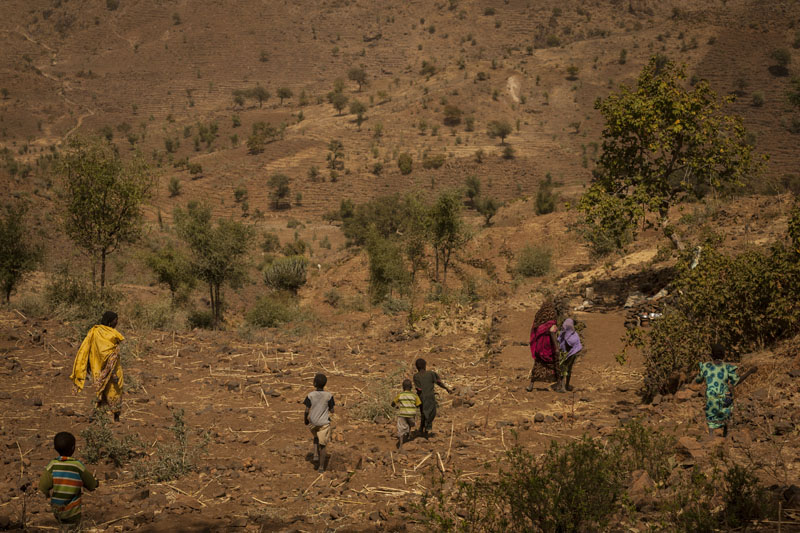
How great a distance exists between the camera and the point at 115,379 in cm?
725

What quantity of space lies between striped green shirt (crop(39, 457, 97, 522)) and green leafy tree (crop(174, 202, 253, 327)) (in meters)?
14.8

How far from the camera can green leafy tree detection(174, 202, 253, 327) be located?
63.1 feet

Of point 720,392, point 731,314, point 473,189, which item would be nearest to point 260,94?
point 473,189

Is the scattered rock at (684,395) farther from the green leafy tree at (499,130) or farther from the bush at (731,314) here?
the green leafy tree at (499,130)

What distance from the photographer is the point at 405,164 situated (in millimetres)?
54844

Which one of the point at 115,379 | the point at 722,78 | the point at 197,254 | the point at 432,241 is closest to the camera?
the point at 115,379

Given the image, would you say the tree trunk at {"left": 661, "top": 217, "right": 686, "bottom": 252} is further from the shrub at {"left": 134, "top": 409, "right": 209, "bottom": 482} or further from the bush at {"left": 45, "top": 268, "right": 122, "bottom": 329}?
the bush at {"left": 45, "top": 268, "right": 122, "bottom": 329}

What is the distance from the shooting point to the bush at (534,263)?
2406 cm

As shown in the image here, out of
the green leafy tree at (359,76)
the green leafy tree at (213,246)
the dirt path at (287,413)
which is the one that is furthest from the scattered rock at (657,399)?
the green leafy tree at (359,76)

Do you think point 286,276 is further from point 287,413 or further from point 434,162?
point 434,162

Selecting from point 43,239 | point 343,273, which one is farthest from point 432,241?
point 43,239

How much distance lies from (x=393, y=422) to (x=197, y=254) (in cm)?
1291

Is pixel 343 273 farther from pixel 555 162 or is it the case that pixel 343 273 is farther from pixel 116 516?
pixel 555 162

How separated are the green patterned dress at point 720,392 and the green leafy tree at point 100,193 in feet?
48.4
